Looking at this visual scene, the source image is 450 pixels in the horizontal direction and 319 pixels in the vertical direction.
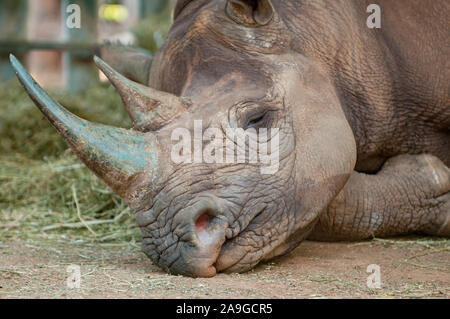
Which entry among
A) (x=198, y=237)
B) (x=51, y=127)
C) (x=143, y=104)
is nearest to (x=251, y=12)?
(x=143, y=104)

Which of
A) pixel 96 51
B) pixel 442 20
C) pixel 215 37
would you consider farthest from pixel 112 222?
pixel 442 20

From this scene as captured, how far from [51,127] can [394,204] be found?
4012 millimetres

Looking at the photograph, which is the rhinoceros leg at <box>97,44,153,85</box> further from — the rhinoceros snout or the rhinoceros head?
the rhinoceros snout

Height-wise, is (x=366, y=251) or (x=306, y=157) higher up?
(x=306, y=157)

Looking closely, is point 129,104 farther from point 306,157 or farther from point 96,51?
point 96,51

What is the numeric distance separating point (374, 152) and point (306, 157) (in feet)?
3.60

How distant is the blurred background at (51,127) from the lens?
5.74 m

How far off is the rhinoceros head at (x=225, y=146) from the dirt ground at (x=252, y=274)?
168 millimetres

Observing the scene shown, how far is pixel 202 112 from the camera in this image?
13.8 feet

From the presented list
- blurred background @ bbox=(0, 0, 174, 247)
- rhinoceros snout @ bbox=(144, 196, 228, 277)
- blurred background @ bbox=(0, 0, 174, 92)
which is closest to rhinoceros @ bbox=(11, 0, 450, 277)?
rhinoceros snout @ bbox=(144, 196, 228, 277)

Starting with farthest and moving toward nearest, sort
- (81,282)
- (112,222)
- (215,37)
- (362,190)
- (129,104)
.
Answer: (112,222)
(362,190)
(215,37)
(129,104)
(81,282)

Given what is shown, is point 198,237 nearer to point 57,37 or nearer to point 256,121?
point 256,121

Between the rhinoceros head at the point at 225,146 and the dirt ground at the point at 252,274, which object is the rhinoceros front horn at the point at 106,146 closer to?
the rhinoceros head at the point at 225,146

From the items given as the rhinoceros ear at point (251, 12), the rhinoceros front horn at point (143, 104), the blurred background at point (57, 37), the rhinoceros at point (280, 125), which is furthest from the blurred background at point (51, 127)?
the rhinoceros ear at point (251, 12)
